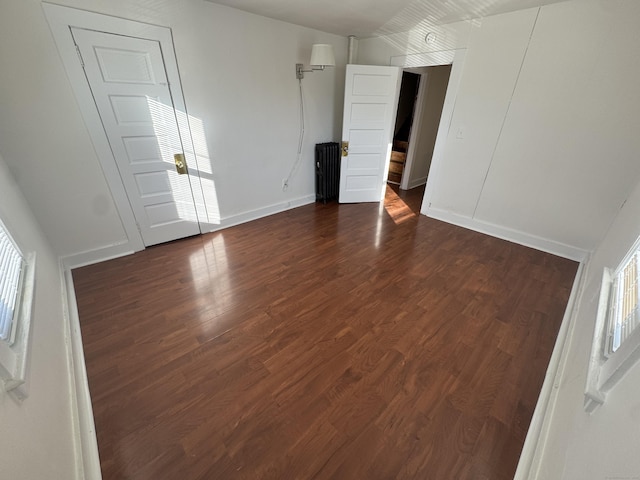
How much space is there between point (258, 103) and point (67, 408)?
10.8ft

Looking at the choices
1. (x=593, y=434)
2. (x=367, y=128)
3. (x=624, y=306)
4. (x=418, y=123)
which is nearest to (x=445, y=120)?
(x=367, y=128)

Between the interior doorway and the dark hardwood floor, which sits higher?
the interior doorway

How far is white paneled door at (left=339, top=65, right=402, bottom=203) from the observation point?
12.1 feet

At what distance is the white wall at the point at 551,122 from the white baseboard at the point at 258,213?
2.17 meters

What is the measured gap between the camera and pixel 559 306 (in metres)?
2.28

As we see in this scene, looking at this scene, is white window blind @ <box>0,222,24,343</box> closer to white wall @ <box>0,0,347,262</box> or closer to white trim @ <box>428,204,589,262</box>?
white wall @ <box>0,0,347,262</box>

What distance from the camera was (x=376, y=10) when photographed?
2703mm

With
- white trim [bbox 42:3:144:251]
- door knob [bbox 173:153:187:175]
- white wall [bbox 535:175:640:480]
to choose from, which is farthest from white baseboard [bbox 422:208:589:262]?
white trim [bbox 42:3:144:251]

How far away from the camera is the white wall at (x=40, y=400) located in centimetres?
77

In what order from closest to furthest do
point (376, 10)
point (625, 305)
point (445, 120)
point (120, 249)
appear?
point (625, 305) → point (376, 10) → point (120, 249) → point (445, 120)

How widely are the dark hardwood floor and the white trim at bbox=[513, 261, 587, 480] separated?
4 centimetres

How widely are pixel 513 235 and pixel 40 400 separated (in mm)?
4251

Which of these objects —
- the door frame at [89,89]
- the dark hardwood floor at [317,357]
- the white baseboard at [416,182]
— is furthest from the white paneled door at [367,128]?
the door frame at [89,89]

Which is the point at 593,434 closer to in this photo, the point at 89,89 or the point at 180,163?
the point at 180,163
